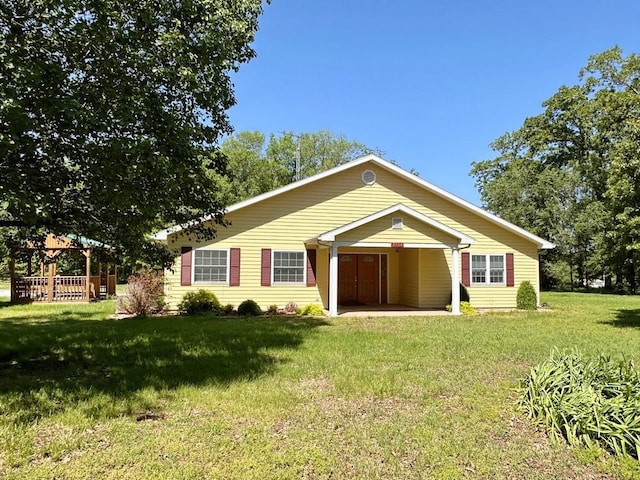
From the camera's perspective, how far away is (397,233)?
50.9 feet

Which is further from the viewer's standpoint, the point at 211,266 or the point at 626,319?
the point at 211,266

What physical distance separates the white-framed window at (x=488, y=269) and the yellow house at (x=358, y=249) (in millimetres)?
39

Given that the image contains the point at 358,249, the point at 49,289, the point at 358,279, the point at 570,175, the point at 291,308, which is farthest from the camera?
the point at 570,175

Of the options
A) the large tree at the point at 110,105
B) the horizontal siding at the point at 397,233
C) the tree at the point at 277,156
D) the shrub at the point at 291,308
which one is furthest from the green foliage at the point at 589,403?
the tree at the point at 277,156

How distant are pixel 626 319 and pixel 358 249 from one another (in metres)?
8.90

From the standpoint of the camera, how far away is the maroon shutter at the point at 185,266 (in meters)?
15.4

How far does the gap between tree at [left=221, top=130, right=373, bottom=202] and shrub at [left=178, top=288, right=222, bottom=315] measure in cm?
2212

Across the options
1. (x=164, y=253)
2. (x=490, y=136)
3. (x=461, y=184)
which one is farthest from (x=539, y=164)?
(x=164, y=253)

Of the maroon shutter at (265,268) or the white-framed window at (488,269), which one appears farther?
the white-framed window at (488,269)

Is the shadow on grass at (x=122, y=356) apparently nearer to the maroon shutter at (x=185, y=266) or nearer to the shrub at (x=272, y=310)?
the shrub at (x=272, y=310)

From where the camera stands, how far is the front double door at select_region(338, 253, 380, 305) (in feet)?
60.2

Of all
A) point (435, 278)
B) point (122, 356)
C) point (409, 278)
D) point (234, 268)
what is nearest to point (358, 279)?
point (409, 278)

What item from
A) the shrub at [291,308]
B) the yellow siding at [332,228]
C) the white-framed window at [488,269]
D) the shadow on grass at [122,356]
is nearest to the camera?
the shadow on grass at [122,356]

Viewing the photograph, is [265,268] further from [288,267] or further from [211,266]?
[211,266]
